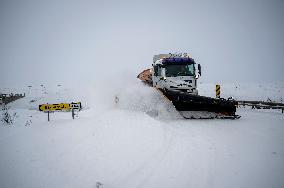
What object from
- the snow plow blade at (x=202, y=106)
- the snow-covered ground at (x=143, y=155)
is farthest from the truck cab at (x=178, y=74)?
the snow-covered ground at (x=143, y=155)

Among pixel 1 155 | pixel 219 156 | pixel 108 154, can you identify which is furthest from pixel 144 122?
pixel 1 155

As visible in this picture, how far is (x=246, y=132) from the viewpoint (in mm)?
7824

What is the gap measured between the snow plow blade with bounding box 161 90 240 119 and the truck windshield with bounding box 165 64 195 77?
13.5 ft

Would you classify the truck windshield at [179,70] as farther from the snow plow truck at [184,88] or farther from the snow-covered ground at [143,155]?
the snow-covered ground at [143,155]

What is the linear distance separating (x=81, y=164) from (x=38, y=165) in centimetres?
99

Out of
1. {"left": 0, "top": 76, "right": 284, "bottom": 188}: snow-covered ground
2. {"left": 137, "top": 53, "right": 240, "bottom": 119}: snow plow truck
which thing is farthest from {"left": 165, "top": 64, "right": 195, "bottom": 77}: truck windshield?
{"left": 0, "top": 76, "right": 284, "bottom": 188}: snow-covered ground

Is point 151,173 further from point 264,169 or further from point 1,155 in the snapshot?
point 1,155

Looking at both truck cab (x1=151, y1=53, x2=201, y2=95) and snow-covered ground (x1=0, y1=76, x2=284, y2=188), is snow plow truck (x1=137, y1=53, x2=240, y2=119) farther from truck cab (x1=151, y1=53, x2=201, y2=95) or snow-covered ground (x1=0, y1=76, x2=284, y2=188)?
snow-covered ground (x1=0, y1=76, x2=284, y2=188)

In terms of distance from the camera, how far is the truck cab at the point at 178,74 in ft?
46.9

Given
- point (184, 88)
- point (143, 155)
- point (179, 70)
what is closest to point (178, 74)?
point (179, 70)

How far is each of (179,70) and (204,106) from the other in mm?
4677

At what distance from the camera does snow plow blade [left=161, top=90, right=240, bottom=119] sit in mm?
10508

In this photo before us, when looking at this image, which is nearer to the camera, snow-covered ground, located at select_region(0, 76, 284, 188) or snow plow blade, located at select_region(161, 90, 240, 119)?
snow-covered ground, located at select_region(0, 76, 284, 188)

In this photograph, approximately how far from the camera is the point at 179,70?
14.7 metres
